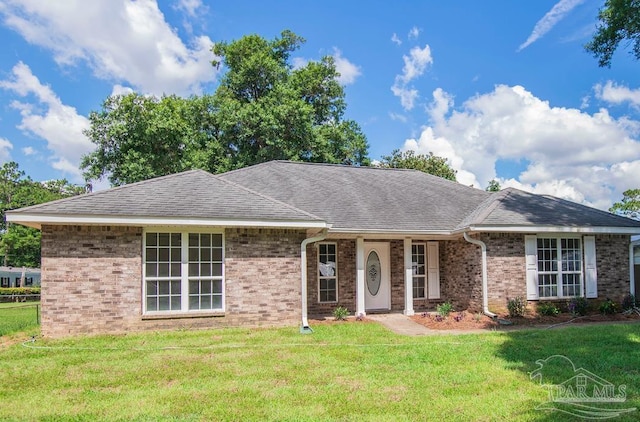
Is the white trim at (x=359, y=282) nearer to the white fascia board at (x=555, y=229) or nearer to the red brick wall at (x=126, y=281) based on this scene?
the red brick wall at (x=126, y=281)

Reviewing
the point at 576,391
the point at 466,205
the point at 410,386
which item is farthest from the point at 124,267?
the point at 466,205

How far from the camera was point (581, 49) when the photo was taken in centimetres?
1528

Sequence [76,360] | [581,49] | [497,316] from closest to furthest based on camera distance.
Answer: [76,360] → [497,316] → [581,49]

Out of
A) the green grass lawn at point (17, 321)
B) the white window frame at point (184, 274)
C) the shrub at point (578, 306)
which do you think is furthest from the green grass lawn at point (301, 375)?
the green grass lawn at point (17, 321)

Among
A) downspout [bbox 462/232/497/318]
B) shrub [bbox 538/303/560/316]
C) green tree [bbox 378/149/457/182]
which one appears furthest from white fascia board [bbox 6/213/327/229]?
green tree [bbox 378/149/457/182]

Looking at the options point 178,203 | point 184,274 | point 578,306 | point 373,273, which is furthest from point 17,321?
point 578,306

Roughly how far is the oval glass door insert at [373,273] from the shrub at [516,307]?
3825 mm

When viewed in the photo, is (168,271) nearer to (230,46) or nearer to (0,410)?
(0,410)

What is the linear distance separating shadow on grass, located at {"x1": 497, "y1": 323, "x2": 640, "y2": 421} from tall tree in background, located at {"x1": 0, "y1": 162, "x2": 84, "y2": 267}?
43317 millimetres

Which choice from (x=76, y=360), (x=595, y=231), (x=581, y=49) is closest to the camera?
(x=76, y=360)

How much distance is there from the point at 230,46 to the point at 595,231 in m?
25.1

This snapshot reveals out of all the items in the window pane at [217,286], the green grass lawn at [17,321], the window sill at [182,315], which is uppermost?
the window pane at [217,286]

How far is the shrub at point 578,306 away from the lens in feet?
41.0

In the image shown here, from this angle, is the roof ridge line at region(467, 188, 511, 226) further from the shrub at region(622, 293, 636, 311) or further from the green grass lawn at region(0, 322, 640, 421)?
the shrub at region(622, 293, 636, 311)
